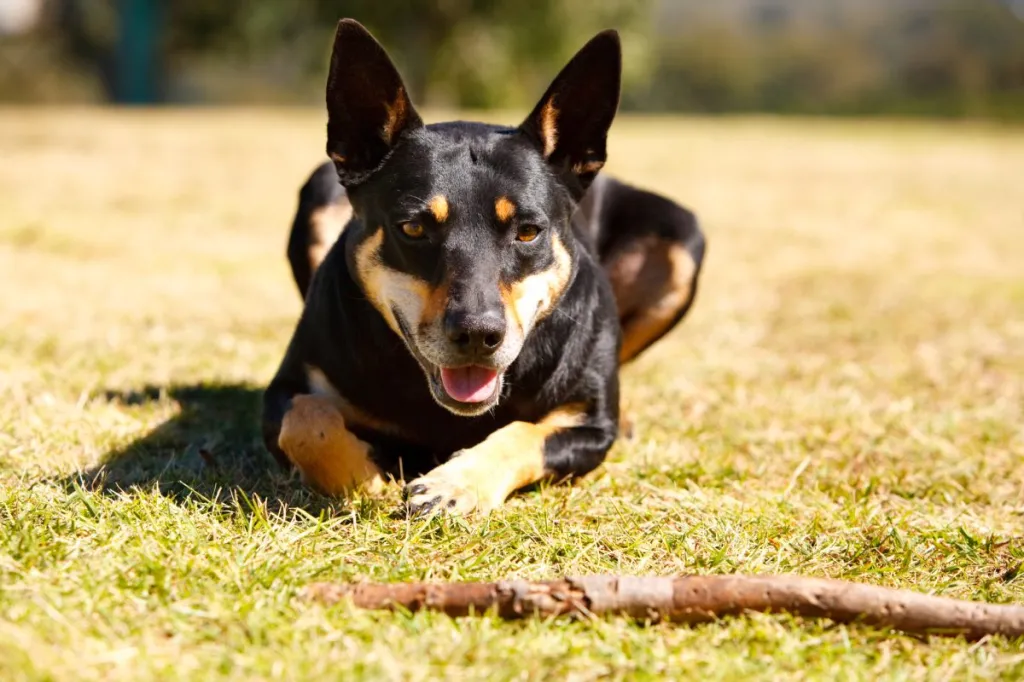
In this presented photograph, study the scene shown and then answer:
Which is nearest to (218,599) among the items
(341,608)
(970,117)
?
(341,608)

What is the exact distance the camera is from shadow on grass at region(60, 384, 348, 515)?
341cm

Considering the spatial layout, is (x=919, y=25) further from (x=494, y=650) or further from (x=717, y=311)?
(x=494, y=650)

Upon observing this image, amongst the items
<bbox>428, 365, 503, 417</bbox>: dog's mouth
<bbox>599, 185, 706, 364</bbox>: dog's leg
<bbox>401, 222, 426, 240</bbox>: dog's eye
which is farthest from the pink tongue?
<bbox>599, 185, 706, 364</bbox>: dog's leg

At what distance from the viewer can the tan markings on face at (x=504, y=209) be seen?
351 cm

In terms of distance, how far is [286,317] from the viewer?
23.6ft

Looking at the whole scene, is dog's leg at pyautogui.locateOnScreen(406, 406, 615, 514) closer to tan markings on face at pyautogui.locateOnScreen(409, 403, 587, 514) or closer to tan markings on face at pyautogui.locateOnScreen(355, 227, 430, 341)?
tan markings on face at pyautogui.locateOnScreen(409, 403, 587, 514)

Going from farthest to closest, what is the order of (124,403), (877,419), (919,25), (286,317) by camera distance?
1. (919,25)
2. (286,317)
3. (877,419)
4. (124,403)

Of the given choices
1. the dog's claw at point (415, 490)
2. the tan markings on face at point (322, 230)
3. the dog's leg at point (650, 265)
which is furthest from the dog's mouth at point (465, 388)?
the dog's leg at point (650, 265)

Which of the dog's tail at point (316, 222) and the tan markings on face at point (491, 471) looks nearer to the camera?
the tan markings on face at point (491, 471)

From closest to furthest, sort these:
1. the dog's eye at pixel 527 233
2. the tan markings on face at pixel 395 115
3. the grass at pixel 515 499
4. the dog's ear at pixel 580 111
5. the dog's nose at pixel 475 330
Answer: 1. the grass at pixel 515 499
2. the dog's nose at pixel 475 330
3. the dog's eye at pixel 527 233
4. the tan markings on face at pixel 395 115
5. the dog's ear at pixel 580 111

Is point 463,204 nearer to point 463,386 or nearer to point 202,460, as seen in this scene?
point 463,386

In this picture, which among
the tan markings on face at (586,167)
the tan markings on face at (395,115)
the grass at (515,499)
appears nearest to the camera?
the grass at (515,499)

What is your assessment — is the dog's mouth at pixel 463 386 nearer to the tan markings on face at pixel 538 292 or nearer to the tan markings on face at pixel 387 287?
the tan markings on face at pixel 387 287

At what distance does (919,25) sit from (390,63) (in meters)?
32.7
